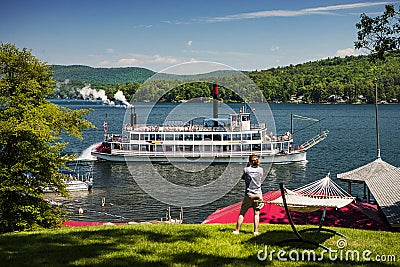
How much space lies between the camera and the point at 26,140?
1431 centimetres

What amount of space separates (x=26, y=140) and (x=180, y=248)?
8057 mm

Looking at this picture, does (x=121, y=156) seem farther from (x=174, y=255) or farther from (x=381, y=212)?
(x=174, y=255)

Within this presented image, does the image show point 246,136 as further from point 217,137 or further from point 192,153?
point 192,153

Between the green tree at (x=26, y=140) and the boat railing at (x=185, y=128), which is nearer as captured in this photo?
the green tree at (x=26, y=140)

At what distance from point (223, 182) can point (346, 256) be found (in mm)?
35329

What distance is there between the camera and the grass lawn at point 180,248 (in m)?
7.24

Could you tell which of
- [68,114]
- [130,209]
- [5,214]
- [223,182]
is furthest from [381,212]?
[223,182]

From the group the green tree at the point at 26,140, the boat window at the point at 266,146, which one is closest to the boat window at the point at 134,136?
the boat window at the point at 266,146

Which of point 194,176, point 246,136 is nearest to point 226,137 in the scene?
point 246,136

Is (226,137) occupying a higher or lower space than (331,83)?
Result: lower

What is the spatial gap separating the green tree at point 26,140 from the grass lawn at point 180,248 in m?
4.77

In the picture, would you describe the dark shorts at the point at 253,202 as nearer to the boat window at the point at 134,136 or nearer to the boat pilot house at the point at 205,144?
the boat pilot house at the point at 205,144

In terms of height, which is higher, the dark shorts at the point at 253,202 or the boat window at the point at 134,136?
the boat window at the point at 134,136

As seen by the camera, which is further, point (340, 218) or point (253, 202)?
point (340, 218)
